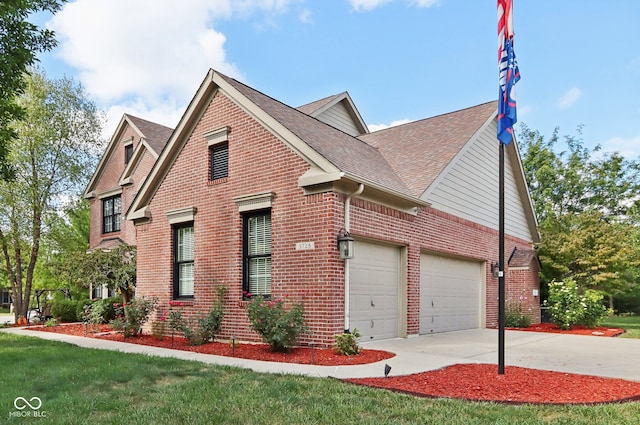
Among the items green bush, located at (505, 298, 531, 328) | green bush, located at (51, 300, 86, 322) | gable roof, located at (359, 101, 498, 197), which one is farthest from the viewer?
green bush, located at (51, 300, 86, 322)

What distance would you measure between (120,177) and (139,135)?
7.33ft

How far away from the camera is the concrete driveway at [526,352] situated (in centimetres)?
800

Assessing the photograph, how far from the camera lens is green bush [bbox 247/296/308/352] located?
916cm

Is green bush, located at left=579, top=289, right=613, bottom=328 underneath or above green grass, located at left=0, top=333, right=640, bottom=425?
underneath

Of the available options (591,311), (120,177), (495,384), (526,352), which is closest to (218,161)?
(526,352)

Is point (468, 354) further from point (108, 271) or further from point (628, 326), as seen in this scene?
point (628, 326)

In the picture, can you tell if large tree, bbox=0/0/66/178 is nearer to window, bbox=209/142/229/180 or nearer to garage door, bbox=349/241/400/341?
window, bbox=209/142/229/180

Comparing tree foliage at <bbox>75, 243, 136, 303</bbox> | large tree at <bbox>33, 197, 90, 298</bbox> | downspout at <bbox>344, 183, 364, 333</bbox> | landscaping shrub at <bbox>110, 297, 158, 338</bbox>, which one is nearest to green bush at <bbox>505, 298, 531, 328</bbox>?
downspout at <bbox>344, 183, 364, 333</bbox>

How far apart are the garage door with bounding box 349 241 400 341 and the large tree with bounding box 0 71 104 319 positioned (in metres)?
16.2

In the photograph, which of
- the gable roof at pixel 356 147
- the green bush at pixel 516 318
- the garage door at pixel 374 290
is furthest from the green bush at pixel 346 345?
the green bush at pixel 516 318

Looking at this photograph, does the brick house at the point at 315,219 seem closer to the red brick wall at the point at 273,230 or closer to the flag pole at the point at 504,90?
the red brick wall at the point at 273,230

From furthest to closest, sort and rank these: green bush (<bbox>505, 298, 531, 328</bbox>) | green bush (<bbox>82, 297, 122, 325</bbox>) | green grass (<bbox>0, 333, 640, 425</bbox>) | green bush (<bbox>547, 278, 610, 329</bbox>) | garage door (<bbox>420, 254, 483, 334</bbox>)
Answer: green bush (<bbox>505, 298, 531, 328</bbox>) < green bush (<bbox>547, 278, 610, 329</bbox>) < green bush (<bbox>82, 297, 122, 325</bbox>) < garage door (<bbox>420, 254, 483, 334</bbox>) < green grass (<bbox>0, 333, 640, 425</bbox>)

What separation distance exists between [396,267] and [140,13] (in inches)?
343

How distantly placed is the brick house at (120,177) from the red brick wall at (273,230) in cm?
867
